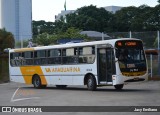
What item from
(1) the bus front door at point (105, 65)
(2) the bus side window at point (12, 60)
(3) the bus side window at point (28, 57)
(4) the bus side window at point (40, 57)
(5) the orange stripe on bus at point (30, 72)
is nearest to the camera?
(1) the bus front door at point (105, 65)

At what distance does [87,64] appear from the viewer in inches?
957

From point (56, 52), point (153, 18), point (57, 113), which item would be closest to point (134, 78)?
point (56, 52)

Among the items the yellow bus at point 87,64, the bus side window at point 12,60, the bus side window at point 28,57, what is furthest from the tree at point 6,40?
the bus side window at point 28,57

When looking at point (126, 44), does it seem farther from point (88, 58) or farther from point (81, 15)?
point (81, 15)

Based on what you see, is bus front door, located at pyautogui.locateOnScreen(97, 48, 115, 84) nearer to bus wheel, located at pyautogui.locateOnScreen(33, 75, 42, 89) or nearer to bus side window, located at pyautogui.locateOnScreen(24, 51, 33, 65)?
bus wheel, located at pyautogui.locateOnScreen(33, 75, 42, 89)

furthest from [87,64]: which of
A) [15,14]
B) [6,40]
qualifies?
[15,14]

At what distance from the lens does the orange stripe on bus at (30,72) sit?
94.1 ft

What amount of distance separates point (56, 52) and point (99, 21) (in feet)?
239

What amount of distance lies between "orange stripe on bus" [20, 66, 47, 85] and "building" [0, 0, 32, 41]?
69.3m

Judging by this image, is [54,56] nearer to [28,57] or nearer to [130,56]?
[28,57]

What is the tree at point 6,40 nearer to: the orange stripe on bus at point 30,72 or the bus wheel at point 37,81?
Answer: the orange stripe on bus at point 30,72

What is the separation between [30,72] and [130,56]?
921 centimetres

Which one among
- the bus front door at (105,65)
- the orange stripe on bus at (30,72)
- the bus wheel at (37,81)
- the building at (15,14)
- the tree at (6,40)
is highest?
the building at (15,14)

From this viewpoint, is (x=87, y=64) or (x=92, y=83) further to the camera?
(x=87, y=64)
